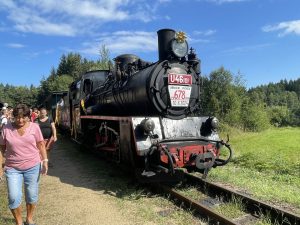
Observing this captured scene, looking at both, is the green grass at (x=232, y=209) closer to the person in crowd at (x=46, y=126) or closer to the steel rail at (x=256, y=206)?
the steel rail at (x=256, y=206)

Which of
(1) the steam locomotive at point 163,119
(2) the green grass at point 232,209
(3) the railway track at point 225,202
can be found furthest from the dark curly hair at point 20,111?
(2) the green grass at point 232,209

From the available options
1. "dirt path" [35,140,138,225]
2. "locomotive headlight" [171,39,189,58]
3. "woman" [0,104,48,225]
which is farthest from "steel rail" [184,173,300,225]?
"woman" [0,104,48,225]

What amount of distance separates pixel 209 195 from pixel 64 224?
295 centimetres

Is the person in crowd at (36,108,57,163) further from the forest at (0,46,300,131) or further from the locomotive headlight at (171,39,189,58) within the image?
the forest at (0,46,300,131)

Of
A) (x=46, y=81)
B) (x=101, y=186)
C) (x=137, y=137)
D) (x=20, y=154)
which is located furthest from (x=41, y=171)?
(x=46, y=81)

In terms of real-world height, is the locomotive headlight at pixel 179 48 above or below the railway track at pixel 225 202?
above

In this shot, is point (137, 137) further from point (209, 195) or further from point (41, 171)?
point (41, 171)

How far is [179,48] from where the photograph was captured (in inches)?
338

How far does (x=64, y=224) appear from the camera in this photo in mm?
5965

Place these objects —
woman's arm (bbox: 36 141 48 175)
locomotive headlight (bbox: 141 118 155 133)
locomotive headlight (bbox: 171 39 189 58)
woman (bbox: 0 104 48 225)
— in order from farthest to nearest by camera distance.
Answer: locomotive headlight (bbox: 171 39 189 58) → locomotive headlight (bbox: 141 118 155 133) → woman's arm (bbox: 36 141 48 175) → woman (bbox: 0 104 48 225)

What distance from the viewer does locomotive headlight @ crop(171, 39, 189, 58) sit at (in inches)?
334

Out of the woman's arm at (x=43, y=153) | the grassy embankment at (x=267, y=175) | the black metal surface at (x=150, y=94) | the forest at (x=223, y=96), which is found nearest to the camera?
the woman's arm at (x=43, y=153)

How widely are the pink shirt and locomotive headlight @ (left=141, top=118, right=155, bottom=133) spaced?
263 centimetres

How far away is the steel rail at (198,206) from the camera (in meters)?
5.54
